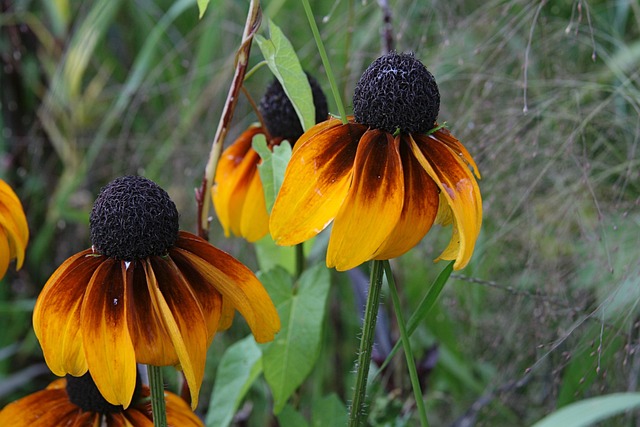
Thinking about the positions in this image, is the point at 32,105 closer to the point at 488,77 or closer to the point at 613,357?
the point at 488,77

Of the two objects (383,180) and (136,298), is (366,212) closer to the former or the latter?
(383,180)

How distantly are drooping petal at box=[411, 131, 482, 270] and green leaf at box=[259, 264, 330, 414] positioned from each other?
24cm

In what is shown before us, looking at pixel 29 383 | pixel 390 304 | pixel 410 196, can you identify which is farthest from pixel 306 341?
pixel 29 383

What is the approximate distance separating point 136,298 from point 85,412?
0.51 feet

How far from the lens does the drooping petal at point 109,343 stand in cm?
51

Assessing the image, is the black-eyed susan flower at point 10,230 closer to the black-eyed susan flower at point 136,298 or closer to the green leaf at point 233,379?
the black-eyed susan flower at point 136,298

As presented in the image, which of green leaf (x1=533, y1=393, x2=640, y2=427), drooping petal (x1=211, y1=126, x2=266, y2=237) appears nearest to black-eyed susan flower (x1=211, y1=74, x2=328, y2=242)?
drooping petal (x1=211, y1=126, x2=266, y2=237)

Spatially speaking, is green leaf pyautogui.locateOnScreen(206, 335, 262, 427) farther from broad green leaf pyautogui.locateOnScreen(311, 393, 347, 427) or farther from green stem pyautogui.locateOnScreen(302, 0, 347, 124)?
green stem pyautogui.locateOnScreen(302, 0, 347, 124)

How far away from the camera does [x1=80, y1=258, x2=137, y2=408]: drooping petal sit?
510 mm

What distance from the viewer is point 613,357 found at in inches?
33.6

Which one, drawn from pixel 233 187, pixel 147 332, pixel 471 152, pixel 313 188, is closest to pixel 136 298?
pixel 147 332

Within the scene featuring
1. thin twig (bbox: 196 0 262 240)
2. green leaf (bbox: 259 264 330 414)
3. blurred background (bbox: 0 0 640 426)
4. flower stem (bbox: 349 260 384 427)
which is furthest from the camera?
blurred background (bbox: 0 0 640 426)

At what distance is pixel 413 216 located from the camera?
524mm

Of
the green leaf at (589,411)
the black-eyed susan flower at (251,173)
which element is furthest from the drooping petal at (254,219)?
the green leaf at (589,411)
